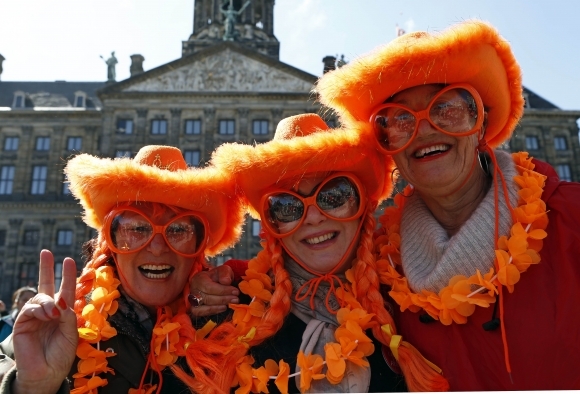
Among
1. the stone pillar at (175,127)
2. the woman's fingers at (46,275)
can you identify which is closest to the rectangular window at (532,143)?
the stone pillar at (175,127)

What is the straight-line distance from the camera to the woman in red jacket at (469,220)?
221 centimetres

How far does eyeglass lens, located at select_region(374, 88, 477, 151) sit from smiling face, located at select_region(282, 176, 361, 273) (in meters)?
0.49

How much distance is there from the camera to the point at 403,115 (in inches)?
104

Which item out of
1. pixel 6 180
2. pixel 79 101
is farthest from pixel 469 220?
pixel 79 101

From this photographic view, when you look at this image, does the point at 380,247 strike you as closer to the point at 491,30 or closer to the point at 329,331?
the point at 329,331

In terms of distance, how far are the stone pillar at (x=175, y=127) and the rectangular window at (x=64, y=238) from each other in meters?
8.80

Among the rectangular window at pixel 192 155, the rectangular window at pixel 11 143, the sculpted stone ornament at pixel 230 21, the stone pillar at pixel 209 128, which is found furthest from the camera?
the rectangular window at pixel 11 143

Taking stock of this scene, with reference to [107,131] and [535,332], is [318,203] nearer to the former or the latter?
[535,332]

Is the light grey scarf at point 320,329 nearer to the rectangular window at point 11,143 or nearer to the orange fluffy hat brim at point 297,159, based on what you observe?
the orange fluffy hat brim at point 297,159

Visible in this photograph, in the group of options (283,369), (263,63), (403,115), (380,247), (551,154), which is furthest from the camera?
(551,154)

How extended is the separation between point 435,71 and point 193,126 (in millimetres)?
29018

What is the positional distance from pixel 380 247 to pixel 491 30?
130 centimetres

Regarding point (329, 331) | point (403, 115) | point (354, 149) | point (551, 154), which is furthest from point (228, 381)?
point (551, 154)

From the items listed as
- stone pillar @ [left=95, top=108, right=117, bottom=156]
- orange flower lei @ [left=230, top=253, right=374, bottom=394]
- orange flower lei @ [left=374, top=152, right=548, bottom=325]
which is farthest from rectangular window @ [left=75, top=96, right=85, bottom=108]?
orange flower lei @ [left=374, top=152, right=548, bottom=325]
